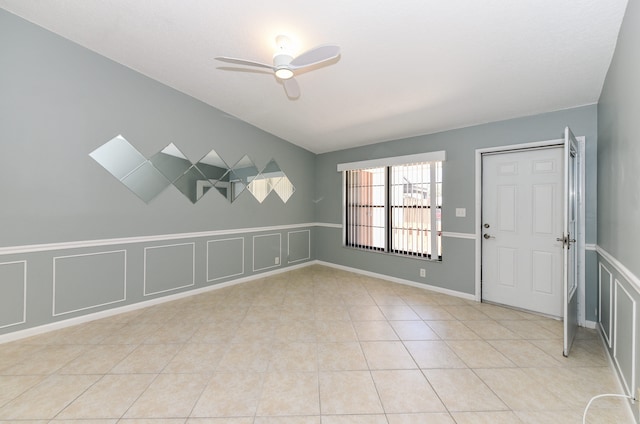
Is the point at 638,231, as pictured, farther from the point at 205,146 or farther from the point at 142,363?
the point at 205,146

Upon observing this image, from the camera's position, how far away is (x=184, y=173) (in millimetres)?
3918

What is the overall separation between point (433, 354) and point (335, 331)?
981 millimetres

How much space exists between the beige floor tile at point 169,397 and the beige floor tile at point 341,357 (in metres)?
0.96

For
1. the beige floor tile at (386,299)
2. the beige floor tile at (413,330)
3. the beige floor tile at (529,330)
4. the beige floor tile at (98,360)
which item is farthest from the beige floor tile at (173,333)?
the beige floor tile at (529,330)

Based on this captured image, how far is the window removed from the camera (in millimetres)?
4207

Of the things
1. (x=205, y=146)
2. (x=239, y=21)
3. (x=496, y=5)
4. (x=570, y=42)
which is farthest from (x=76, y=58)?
(x=570, y=42)

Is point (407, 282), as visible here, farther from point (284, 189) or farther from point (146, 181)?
point (146, 181)

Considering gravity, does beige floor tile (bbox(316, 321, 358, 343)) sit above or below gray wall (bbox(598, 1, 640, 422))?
below

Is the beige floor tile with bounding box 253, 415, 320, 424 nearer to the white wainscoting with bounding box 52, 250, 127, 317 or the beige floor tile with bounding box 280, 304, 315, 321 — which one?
the beige floor tile with bounding box 280, 304, 315, 321

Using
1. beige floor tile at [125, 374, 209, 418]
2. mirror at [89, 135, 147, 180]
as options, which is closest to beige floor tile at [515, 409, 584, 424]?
beige floor tile at [125, 374, 209, 418]

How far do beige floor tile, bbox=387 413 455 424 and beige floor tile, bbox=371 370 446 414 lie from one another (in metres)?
0.03

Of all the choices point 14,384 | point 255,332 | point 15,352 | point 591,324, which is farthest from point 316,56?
point 591,324

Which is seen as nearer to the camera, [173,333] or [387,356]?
[387,356]

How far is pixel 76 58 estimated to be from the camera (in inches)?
118
